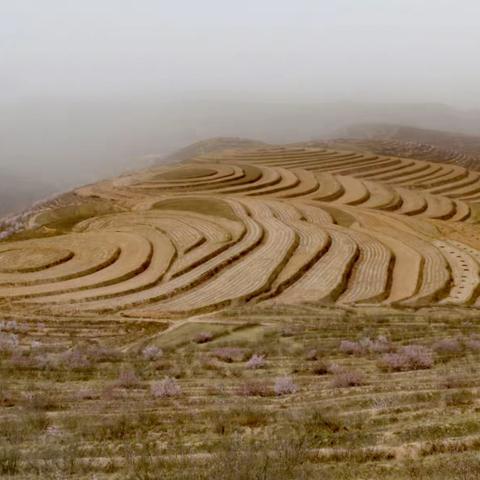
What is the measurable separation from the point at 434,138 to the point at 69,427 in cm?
20019

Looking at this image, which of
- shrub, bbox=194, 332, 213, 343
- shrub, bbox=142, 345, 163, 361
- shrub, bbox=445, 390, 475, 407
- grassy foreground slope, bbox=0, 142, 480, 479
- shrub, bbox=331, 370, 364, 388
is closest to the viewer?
grassy foreground slope, bbox=0, 142, 480, 479

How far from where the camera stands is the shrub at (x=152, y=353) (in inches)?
595

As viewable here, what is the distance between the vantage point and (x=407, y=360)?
13.6 m

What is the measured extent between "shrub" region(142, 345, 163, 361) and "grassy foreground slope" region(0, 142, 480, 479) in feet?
0.24

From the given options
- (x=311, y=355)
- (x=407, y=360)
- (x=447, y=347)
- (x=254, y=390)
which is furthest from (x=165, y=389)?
(x=447, y=347)

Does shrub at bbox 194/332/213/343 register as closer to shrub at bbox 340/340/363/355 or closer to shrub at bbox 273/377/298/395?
shrub at bbox 340/340/363/355

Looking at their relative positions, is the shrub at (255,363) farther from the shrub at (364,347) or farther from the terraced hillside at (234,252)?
the terraced hillside at (234,252)

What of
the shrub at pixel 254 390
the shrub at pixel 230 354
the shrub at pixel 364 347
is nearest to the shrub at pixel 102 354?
the shrub at pixel 230 354

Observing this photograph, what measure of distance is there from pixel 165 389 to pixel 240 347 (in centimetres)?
426

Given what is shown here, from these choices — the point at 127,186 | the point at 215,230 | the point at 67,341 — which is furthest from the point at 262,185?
the point at 67,341

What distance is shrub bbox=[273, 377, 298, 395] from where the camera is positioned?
472 inches

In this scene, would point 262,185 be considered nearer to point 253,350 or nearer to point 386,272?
point 386,272

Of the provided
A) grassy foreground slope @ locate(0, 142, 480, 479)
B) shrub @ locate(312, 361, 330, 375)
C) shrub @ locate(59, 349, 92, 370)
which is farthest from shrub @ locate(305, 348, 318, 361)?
shrub @ locate(59, 349, 92, 370)

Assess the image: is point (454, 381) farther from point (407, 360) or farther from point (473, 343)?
point (473, 343)
